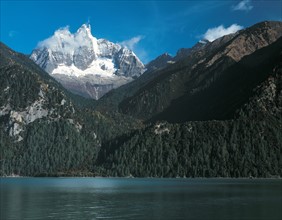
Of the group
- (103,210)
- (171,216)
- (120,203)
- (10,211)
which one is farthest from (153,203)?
(10,211)

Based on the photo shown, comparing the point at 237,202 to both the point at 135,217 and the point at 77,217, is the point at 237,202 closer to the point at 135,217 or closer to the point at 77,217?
the point at 135,217

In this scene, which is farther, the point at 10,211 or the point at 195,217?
the point at 10,211

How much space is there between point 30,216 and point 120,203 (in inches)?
1512

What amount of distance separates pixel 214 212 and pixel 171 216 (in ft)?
42.9

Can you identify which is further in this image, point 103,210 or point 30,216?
point 103,210

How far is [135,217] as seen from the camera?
106 metres

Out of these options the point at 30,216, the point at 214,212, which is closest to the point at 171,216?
the point at 214,212

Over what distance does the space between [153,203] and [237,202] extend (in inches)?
984

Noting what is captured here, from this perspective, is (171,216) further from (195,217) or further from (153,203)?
(153,203)

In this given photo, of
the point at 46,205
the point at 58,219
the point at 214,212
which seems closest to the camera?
the point at 58,219

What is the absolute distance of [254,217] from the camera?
10444 centimetres

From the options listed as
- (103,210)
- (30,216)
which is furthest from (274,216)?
(30,216)

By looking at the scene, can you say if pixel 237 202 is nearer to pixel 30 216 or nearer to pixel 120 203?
pixel 120 203

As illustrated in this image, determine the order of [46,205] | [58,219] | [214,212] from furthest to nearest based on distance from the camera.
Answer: [46,205]
[214,212]
[58,219]
